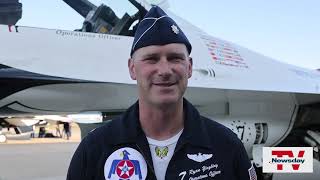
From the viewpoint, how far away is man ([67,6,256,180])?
1545 millimetres

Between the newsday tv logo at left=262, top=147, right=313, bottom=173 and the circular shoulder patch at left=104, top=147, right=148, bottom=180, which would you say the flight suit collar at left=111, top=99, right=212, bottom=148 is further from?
the newsday tv logo at left=262, top=147, right=313, bottom=173

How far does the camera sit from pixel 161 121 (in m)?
1.60

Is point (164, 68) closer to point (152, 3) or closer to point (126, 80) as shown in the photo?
point (126, 80)

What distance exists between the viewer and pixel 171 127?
5.32 feet

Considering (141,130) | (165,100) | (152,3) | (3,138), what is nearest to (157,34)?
(165,100)

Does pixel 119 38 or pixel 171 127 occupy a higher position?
pixel 119 38

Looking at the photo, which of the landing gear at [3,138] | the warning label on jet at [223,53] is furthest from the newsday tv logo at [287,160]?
the landing gear at [3,138]

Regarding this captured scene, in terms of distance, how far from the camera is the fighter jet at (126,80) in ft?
14.8

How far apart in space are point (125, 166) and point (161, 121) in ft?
0.65

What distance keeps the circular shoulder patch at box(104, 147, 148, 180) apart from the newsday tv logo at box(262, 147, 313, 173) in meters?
4.09

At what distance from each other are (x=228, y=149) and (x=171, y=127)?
22 centimetres

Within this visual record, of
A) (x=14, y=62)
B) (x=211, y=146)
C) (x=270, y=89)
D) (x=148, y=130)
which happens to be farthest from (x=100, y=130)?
(x=270, y=89)

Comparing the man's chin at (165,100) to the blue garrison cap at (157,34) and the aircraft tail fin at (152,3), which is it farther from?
the aircraft tail fin at (152,3)

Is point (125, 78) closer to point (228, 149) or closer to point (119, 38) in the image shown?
point (119, 38)
